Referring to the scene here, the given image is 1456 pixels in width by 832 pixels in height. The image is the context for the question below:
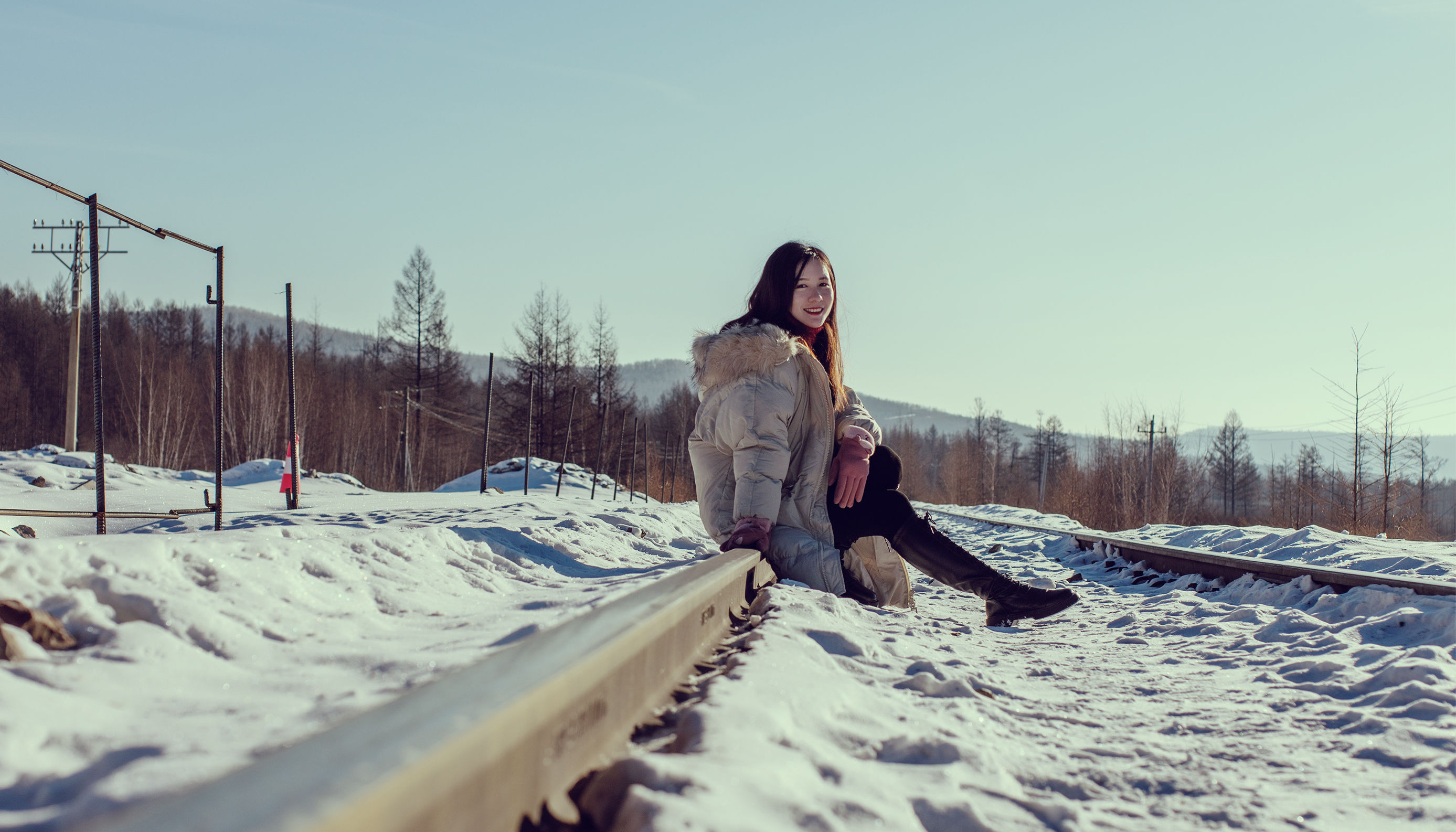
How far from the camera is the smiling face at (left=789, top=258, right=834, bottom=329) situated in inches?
163

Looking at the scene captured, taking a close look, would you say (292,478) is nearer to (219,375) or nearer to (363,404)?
(219,375)

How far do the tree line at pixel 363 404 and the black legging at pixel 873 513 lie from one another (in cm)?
3650

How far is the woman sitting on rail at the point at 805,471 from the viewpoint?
11.9 feet

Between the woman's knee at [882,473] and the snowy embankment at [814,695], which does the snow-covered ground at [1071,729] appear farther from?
the woman's knee at [882,473]

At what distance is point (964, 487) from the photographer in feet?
203

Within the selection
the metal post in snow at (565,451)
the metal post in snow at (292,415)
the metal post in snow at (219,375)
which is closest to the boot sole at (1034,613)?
the metal post in snow at (219,375)

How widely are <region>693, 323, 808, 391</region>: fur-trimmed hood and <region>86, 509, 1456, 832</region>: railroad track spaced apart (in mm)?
1989

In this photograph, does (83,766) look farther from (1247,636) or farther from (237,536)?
(1247,636)

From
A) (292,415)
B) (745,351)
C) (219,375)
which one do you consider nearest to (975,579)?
(745,351)

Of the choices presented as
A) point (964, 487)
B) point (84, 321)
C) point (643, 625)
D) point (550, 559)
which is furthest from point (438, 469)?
point (643, 625)

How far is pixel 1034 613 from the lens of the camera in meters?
3.97

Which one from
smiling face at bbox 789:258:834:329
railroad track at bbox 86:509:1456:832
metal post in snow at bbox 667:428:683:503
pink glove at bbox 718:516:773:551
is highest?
smiling face at bbox 789:258:834:329

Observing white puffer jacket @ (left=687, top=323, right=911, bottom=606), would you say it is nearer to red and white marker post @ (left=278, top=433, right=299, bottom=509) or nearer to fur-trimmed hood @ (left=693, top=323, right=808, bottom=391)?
fur-trimmed hood @ (left=693, top=323, right=808, bottom=391)

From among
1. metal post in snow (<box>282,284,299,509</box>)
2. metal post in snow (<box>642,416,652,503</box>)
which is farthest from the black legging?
metal post in snow (<box>642,416,652,503</box>)
